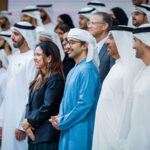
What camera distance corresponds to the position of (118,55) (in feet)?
14.5

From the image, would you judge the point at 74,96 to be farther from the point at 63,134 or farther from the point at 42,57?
the point at 42,57

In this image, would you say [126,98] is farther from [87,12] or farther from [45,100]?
[87,12]

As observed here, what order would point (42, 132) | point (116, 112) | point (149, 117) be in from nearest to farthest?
point (149, 117) < point (116, 112) < point (42, 132)

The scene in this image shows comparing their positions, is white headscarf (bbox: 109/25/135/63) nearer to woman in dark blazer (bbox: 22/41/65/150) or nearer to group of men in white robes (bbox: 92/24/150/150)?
group of men in white robes (bbox: 92/24/150/150)

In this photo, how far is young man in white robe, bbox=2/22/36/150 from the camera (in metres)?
5.65

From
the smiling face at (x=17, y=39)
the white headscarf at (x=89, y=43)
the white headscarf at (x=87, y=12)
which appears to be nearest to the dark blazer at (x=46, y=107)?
the white headscarf at (x=89, y=43)

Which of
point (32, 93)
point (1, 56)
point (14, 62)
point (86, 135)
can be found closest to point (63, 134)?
point (86, 135)

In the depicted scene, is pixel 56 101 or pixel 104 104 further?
pixel 56 101

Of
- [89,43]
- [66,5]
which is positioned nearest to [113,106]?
[89,43]

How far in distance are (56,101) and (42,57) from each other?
0.56 meters

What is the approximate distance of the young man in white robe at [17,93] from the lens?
565 cm

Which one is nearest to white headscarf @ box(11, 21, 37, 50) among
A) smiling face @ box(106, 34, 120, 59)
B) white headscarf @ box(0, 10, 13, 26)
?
smiling face @ box(106, 34, 120, 59)

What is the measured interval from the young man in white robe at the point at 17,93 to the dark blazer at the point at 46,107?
2.18ft

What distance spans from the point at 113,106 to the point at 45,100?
0.97 meters
